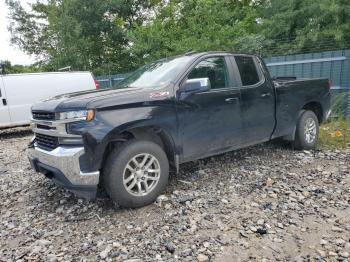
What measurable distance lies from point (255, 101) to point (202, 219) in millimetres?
2242

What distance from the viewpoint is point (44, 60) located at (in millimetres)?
20016

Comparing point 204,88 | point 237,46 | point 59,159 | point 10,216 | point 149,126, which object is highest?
point 237,46

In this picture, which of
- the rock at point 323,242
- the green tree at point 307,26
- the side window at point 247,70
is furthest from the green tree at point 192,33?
the rock at point 323,242

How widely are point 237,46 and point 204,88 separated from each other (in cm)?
799

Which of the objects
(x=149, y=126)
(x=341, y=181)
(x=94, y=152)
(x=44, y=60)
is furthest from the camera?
(x=44, y=60)

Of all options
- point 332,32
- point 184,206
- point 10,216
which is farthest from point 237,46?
point 10,216

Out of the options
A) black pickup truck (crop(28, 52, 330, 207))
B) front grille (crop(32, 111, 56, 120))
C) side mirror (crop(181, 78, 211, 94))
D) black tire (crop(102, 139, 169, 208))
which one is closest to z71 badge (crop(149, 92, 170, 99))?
black pickup truck (crop(28, 52, 330, 207))

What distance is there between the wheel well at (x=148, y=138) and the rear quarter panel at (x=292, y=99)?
2193 millimetres

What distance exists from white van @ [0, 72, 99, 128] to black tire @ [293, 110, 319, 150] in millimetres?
7233

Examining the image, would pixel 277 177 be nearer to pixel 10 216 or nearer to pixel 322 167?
pixel 322 167

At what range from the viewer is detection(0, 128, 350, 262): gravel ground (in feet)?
9.71

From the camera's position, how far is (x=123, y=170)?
3584 millimetres

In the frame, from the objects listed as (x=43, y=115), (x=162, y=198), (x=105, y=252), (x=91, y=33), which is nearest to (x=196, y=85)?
(x=162, y=198)

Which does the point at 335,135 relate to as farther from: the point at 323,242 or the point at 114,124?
the point at 114,124
